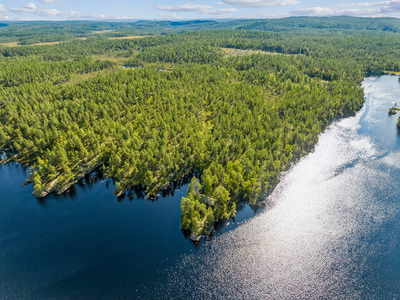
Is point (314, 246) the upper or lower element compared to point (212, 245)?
lower

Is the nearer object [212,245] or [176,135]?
[212,245]

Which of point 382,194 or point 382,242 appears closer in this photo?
point 382,242

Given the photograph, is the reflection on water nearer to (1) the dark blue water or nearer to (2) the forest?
(1) the dark blue water

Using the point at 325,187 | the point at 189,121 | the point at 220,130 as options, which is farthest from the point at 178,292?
the point at 189,121

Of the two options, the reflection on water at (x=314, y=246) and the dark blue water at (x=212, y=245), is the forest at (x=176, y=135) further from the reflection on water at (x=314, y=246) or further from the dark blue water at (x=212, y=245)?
the reflection on water at (x=314, y=246)

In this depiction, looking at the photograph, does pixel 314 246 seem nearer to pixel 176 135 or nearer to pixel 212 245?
pixel 212 245

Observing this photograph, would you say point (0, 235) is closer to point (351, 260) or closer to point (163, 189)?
point (163, 189)

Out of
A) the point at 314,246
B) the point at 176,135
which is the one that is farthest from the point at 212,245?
Answer: the point at 176,135

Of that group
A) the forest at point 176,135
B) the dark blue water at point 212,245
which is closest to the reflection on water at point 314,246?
the dark blue water at point 212,245

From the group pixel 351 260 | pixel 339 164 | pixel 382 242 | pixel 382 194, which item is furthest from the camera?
pixel 339 164
